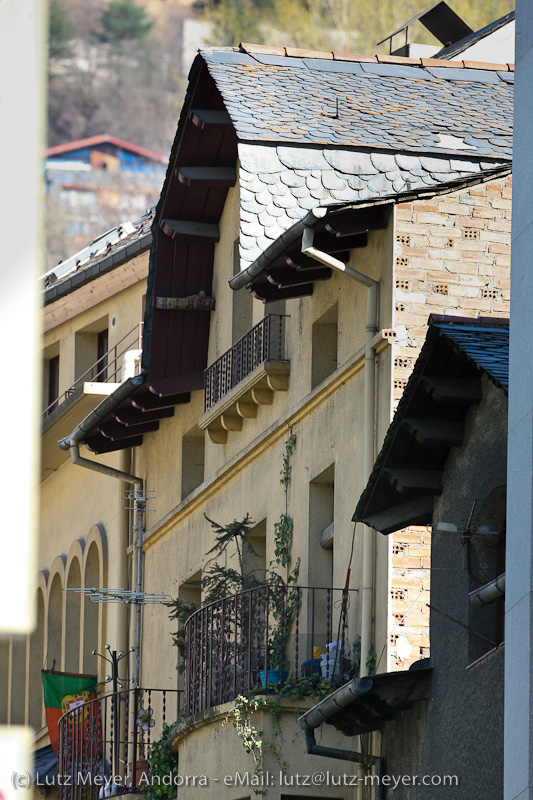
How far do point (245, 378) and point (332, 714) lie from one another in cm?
610

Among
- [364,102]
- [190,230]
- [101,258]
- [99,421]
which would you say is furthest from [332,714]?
[101,258]

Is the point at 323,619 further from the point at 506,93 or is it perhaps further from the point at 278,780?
the point at 506,93

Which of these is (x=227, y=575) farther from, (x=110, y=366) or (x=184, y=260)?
(x=110, y=366)

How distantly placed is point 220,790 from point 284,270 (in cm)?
495

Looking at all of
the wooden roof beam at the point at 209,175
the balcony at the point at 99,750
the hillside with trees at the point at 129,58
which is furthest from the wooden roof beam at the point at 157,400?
the hillside with trees at the point at 129,58

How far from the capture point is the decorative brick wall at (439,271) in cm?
1327

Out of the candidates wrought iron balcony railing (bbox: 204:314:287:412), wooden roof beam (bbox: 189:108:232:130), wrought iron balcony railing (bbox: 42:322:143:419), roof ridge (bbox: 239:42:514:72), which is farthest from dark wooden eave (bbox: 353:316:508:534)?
wrought iron balcony railing (bbox: 42:322:143:419)

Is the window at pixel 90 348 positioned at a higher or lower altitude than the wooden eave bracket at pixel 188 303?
higher

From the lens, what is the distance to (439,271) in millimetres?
13688

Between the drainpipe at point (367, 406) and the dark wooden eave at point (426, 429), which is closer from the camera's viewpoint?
the dark wooden eave at point (426, 429)

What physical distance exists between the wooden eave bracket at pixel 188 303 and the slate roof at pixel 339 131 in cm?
369

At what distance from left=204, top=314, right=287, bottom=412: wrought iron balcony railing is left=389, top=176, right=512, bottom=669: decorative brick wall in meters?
3.40

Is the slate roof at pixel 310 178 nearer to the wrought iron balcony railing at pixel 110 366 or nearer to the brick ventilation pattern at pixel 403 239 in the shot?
the brick ventilation pattern at pixel 403 239

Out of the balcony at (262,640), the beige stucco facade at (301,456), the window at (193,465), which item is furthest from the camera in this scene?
the window at (193,465)
